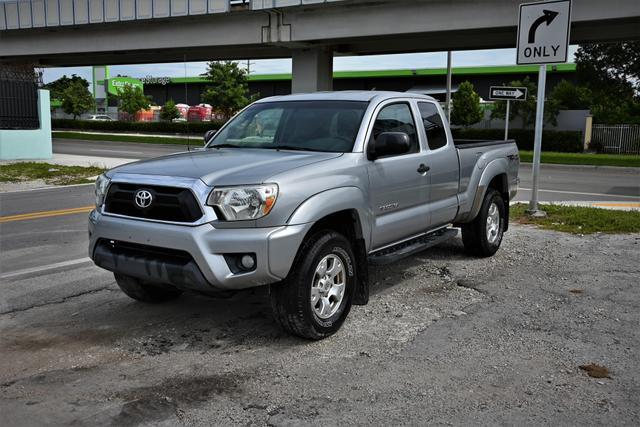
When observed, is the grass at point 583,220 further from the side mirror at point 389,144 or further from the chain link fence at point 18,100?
the chain link fence at point 18,100

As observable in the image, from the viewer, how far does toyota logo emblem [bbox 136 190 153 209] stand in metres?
4.59

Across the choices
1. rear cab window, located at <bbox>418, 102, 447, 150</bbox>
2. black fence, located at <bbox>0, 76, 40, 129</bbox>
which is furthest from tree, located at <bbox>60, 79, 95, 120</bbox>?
rear cab window, located at <bbox>418, 102, 447, 150</bbox>

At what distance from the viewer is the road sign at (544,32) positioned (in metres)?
10.1

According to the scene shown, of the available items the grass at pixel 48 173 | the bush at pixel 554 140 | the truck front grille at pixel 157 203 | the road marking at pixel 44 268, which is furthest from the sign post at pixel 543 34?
the bush at pixel 554 140

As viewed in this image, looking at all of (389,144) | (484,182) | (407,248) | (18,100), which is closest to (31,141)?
(18,100)

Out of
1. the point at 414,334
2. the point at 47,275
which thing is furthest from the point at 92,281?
the point at 414,334

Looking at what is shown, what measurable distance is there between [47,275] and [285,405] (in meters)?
4.08

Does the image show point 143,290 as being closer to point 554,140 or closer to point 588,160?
point 588,160

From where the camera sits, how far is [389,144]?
524 centimetres

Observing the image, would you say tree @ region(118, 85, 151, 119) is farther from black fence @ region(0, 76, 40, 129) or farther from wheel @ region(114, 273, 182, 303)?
wheel @ region(114, 273, 182, 303)

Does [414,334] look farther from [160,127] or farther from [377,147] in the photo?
[160,127]

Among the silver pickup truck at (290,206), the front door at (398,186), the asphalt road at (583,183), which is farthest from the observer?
the asphalt road at (583,183)

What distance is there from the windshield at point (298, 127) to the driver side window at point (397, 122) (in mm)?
199

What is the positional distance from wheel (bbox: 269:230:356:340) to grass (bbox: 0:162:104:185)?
13.0 meters
